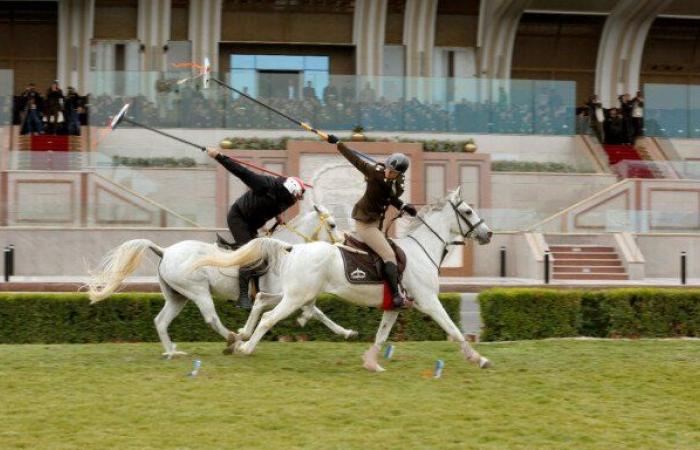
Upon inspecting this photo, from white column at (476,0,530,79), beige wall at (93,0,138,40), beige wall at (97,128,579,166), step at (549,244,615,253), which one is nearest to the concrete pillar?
white column at (476,0,530,79)

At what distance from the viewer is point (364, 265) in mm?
12414

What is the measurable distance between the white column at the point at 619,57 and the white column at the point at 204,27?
1569 cm

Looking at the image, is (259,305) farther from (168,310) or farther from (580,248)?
(580,248)

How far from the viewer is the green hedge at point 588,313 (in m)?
15.5

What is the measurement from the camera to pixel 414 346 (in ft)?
47.9

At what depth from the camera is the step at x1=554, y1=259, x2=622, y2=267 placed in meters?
30.7

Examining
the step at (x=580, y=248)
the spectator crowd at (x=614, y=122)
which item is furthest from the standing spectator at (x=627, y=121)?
the step at (x=580, y=248)

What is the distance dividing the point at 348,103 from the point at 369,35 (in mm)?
10383

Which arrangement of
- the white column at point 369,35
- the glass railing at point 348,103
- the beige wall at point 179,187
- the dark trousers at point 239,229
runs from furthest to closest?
the white column at point 369,35 < the glass railing at point 348,103 < the beige wall at point 179,187 < the dark trousers at point 239,229

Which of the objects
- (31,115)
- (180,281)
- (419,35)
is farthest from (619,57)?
(180,281)

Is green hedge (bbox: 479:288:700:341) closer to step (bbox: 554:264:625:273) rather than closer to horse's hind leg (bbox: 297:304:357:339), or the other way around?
horse's hind leg (bbox: 297:304:357:339)

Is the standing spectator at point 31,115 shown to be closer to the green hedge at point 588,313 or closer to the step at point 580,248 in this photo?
the step at point 580,248

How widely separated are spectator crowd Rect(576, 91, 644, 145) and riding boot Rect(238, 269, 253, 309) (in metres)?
25.8

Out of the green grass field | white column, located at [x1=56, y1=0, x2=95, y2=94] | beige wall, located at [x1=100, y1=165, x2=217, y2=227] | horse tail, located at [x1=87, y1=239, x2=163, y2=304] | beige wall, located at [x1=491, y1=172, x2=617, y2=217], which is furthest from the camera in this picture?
white column, located at [x1=56, y1=0, x2=95, y2=94]
